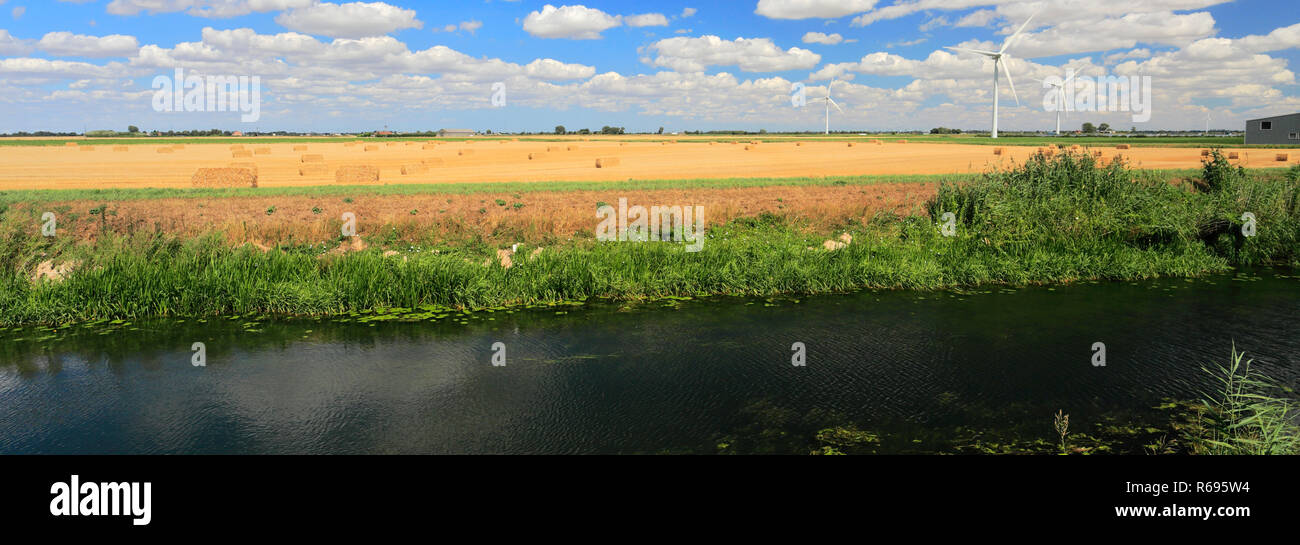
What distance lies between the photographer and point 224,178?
110 ft

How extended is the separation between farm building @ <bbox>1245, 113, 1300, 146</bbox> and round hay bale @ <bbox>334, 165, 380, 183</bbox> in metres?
89.8

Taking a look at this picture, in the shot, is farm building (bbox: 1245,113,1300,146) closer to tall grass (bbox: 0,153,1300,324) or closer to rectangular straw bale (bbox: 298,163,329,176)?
tall grass (bbox: 0,153,1300,324)

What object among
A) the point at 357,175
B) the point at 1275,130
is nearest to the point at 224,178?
the point at 357,175

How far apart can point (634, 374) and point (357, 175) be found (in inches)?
1151

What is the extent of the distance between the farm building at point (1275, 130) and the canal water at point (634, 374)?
277 ft

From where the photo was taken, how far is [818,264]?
65.6ft

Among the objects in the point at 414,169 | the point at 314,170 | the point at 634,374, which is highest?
the point at 414,169

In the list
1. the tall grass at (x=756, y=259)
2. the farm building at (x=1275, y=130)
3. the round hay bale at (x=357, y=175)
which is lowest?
the tall grass at (x=756, y=259)

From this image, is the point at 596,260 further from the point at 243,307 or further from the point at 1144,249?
the point at 1144,249

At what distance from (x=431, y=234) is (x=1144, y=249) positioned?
69.4 ft

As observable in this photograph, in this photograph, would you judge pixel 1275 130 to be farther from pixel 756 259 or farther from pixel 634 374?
pixel 634 374

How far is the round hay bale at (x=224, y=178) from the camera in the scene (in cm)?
3325

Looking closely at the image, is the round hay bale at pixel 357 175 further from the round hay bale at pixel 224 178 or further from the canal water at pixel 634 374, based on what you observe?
the canal water at pixel 634 374

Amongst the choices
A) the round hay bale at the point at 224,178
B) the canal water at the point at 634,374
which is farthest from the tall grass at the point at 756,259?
the round hay bale at the point at 224,178
